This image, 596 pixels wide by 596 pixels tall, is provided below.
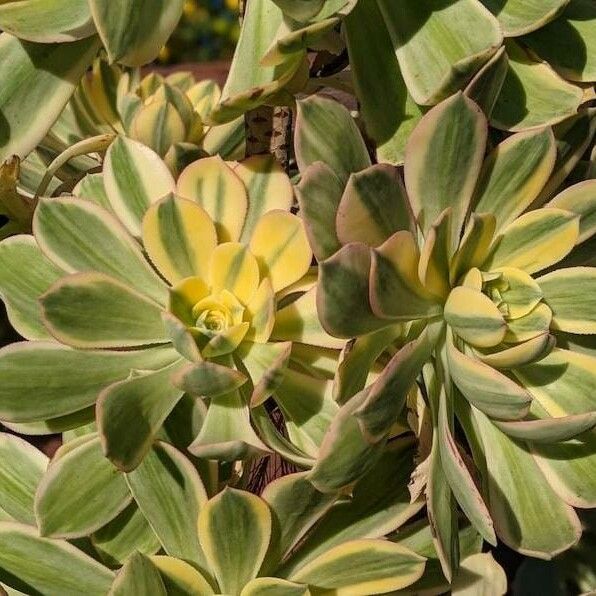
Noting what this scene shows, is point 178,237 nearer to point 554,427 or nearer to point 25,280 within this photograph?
point 25,280

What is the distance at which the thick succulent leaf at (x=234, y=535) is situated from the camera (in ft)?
1.83

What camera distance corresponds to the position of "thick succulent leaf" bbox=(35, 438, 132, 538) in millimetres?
570

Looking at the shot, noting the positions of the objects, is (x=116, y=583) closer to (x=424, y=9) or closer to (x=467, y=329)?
(x=467, y=329)

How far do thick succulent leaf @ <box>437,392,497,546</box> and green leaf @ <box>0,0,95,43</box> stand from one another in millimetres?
308

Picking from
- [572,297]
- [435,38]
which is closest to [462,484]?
[572,297]

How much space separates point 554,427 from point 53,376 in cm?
29

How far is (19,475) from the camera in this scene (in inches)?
25.4

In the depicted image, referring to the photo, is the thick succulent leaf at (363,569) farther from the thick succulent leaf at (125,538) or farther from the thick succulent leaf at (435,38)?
the thick succulent leaf at (435,38)

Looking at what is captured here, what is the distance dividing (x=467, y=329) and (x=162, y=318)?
18cm

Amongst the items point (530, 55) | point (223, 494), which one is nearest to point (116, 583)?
point (223, 494)

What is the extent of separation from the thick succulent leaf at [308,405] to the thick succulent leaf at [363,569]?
0.25ft

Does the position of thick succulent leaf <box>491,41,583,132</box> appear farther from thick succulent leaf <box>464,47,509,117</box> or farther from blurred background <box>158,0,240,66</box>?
blurred background <box>158,0,240,66</box>

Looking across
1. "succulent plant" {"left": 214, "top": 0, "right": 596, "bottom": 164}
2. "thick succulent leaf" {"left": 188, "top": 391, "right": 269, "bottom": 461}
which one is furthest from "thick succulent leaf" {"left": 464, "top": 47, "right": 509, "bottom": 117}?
"thick succulent leaf" {"left": 188, "top": 391, "right": 269, "bottom": 461}

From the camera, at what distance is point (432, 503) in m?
0.53
